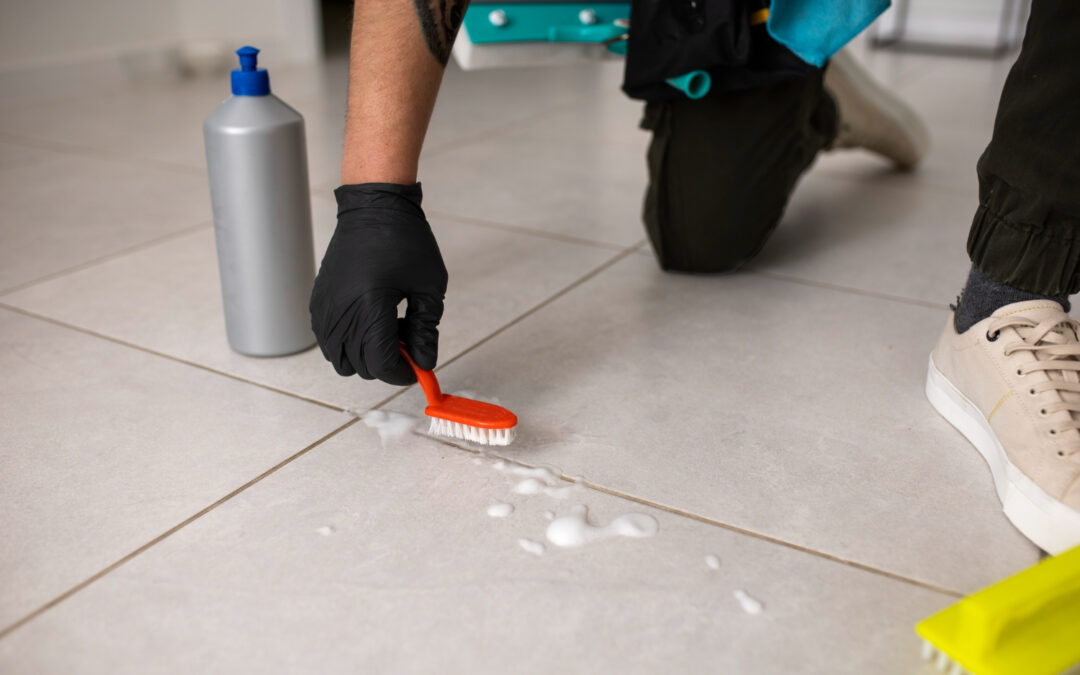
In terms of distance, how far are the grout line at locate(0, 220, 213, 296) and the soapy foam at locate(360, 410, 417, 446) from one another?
66 centimetres

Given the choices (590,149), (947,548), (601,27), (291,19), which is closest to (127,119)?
(291,19)

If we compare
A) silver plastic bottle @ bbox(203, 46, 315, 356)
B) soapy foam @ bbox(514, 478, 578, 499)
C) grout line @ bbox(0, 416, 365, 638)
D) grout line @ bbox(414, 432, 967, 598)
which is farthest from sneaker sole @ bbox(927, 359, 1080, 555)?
silver plastic bottle @ bbox(203, 46, 315, 356)

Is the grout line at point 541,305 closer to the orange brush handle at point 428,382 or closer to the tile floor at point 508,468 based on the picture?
the tile floor at point 508,468

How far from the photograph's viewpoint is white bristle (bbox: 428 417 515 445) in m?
0.86

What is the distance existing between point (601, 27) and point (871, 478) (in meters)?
0.80

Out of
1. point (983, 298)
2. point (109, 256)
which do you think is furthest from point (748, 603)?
point (109, 256)

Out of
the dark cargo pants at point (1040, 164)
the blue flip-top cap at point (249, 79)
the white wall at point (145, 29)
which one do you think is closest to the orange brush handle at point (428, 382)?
the blue flip-top cap at point (249, 79)

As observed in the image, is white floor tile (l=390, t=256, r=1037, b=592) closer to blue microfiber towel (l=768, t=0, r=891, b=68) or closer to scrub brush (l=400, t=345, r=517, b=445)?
scrub brush (l=400, t=345, r=517, b=445)

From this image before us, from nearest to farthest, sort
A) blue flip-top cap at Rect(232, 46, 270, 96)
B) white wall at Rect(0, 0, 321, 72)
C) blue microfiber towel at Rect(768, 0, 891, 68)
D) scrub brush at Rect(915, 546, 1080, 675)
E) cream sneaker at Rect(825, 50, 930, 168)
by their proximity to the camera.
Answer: scrub brush at Rect(915, 546, 1080, 675)
blue flip-top cap at Rect(232, 46, 270, 96)
blue microfiber towel at Rect(768, 0, 891, 68)
cream sneaker at Rect(825, 50, 930, 168)
white wall at Rect(0, 0, 321, 72)

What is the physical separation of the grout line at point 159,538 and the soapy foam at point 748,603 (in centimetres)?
43

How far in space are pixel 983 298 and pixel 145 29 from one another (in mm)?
2753

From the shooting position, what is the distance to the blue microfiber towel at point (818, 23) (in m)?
1.08

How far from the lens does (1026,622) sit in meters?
0.61

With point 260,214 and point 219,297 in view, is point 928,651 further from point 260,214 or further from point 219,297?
point 219,297
